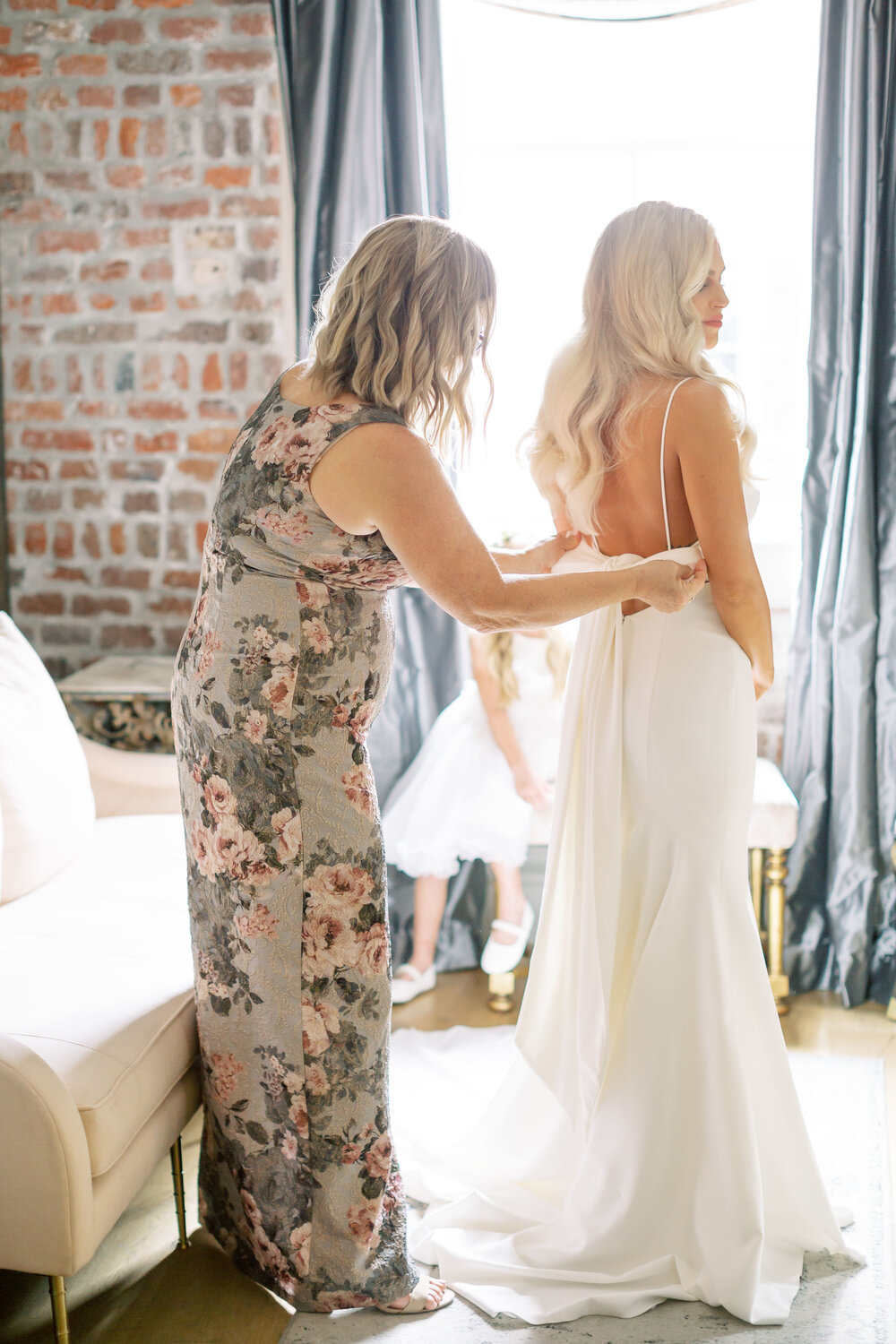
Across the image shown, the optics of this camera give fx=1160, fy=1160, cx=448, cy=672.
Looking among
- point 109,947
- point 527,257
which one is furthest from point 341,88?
point 109,947

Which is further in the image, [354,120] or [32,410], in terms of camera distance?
[32,410]

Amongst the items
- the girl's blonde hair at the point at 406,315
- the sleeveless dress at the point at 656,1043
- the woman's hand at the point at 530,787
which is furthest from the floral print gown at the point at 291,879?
the woman's hand at the point at 530,787

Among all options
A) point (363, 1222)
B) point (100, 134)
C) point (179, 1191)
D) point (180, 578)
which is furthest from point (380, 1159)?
point (100, 134)

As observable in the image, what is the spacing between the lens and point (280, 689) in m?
1.70

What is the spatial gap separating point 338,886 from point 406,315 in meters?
0.84

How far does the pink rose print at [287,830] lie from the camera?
1730 millimetres

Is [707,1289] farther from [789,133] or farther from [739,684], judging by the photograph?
[789,133]

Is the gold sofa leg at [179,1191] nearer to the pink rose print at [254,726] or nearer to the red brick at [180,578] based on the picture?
the pink rose print at [254,726]

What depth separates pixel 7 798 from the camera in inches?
87.7

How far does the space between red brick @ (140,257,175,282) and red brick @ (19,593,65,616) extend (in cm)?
92

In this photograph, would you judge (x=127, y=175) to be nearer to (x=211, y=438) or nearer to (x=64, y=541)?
(x=211, y=438)

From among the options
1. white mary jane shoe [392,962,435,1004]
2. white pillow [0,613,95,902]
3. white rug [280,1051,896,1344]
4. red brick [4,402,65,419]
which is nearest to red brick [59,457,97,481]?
red brick [4,402,65,419]

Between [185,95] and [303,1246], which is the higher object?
[185,95]

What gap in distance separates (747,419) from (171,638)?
195cm
